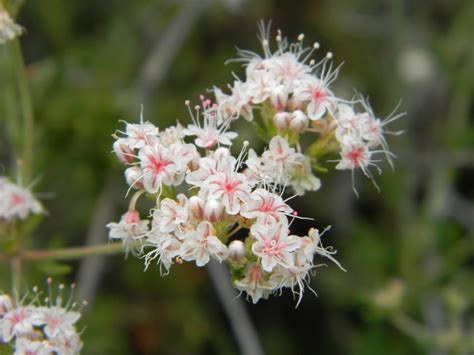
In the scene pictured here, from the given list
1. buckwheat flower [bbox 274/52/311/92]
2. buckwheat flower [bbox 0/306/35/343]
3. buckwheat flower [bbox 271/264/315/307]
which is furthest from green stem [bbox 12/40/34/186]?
buckwheat flower [bbox 271/264/315/307]

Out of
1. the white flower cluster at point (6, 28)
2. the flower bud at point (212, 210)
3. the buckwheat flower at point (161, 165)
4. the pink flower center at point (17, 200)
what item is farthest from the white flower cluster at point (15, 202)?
the flower bud at point (212, 210)

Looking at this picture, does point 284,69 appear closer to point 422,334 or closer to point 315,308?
point 422,334

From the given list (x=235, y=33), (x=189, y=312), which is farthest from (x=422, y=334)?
(x=235, y=33)

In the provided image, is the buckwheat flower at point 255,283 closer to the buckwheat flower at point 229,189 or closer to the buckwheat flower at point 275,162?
the buckwheat flower at point 229,189

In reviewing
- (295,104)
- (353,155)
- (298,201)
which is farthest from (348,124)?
(298,201)

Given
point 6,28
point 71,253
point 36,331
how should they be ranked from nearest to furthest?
point 36,331, point 6,28, point 71,253

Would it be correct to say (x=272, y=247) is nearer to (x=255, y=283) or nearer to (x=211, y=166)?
(x=255, y=283)

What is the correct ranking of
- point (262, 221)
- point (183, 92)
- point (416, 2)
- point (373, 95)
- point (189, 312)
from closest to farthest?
1. point (262, 221)
2. point (189, 312)
3. point (183, 92)
4. point (373, 95)
5. point (416, 2)

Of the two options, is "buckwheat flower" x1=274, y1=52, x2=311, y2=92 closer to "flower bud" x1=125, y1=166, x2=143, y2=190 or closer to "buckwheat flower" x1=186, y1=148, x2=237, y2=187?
"buckwheat flower" x1=186, y1=148, x2=237, y2=187
